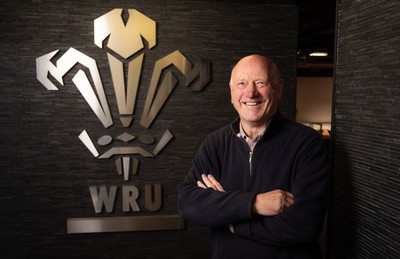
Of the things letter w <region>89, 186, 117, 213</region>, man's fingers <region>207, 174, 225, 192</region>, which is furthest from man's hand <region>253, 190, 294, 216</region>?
letter w <region>89, 186, 117, 213</region>

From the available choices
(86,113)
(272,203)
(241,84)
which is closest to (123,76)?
(86,113)

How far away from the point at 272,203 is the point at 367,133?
1.46 feet

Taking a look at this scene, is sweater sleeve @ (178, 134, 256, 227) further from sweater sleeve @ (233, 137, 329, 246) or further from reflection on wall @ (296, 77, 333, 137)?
reflection on wall @ (296, 77, 333, 137)

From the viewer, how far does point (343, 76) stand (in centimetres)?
145

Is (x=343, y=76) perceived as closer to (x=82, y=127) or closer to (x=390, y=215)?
(x=390, y=215)

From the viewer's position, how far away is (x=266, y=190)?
1353mm

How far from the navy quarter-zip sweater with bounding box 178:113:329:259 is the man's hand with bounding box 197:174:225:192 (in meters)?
0.04

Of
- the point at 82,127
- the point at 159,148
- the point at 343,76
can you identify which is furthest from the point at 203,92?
the point at 343,76

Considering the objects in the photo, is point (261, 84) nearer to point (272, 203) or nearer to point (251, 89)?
point (251, 89)

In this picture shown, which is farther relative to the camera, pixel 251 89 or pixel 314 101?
pixel 314 101

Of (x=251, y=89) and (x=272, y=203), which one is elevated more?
(x=251, y=89)

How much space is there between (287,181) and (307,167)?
0.10 meters

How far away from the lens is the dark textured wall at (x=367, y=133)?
1162mm

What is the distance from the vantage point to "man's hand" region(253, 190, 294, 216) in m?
1.25
